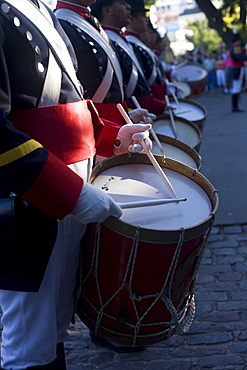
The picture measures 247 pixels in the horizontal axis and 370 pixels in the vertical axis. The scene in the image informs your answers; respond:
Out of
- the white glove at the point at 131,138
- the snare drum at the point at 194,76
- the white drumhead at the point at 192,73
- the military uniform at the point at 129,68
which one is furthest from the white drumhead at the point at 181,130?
the white drumhead at the point at 192,73

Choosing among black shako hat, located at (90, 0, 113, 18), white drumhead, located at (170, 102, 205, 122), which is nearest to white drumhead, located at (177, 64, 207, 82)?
white drumhead, located at (170, 102, 205, 122)

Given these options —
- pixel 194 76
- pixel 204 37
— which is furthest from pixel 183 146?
pixel 204 37

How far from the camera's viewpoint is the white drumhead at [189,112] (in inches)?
191

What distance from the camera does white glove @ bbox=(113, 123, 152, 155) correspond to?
7.13 ft

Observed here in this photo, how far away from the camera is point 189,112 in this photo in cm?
504

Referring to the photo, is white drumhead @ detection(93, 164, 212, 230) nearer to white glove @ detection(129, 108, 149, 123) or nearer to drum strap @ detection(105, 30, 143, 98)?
white glove @ detection(129, 108, 149, 123)


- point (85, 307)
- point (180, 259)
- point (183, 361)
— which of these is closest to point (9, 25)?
point (180, 259)

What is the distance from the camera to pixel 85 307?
2.17m

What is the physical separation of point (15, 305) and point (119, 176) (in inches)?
25.2

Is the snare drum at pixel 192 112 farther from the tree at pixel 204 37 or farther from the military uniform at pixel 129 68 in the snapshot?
the tree at pixel 204 37

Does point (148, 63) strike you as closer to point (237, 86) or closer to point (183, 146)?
point (183, 146)

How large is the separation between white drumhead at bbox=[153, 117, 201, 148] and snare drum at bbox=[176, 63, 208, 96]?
6132 millimetres

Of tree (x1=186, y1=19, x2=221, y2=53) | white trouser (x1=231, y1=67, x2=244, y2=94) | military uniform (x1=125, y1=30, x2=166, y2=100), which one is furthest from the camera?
tree (x1=186, y1=19, x2=221, y2=53)

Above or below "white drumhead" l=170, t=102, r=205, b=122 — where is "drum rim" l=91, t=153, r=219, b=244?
above
